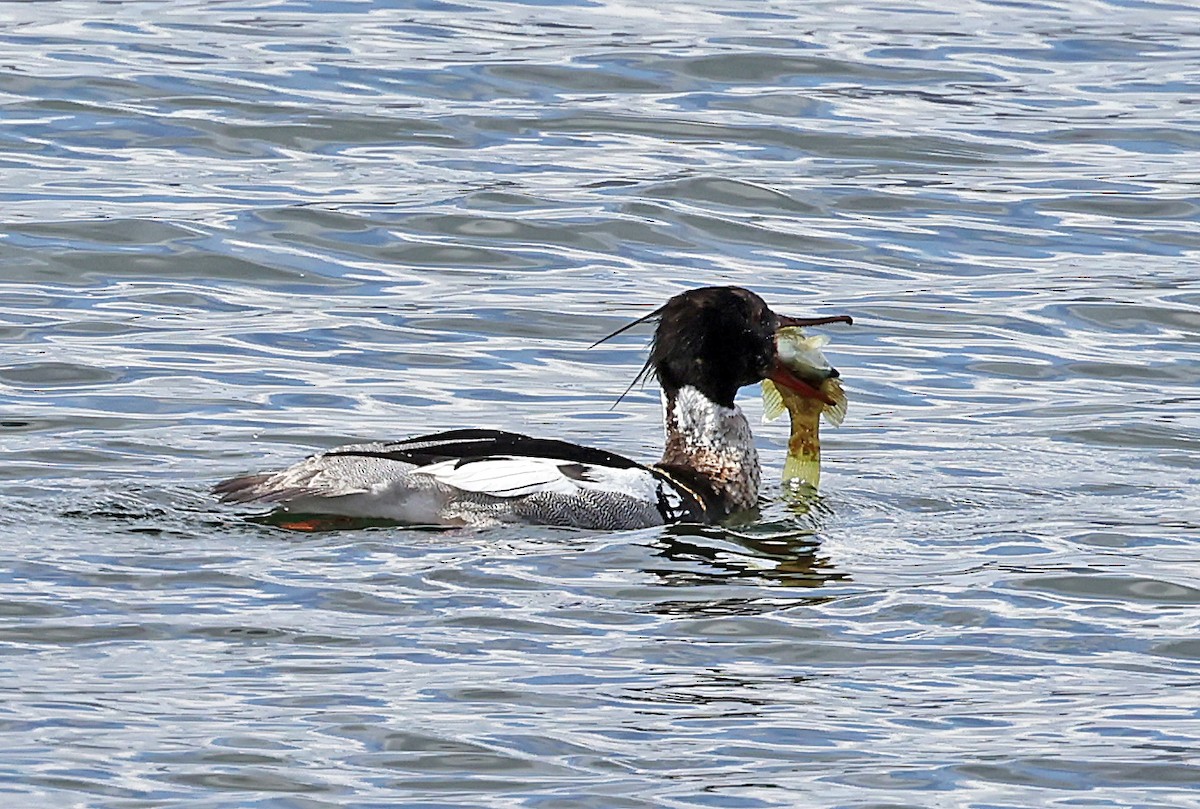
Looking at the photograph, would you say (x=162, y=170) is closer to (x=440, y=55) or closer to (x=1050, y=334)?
(x=440, y=55)

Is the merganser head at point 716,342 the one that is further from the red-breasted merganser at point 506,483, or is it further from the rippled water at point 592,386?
the rippled water at point 592,386

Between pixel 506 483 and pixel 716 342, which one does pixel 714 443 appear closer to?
pixel 716 342

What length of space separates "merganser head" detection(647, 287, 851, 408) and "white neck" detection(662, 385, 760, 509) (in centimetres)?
A: 5

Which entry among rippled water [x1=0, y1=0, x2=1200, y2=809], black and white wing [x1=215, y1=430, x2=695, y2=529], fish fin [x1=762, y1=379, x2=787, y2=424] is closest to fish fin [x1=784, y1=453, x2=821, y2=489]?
rippled water [x1=0, y1=0, x2=1200, y2=809]

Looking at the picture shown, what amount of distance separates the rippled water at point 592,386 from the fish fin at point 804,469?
0.16m

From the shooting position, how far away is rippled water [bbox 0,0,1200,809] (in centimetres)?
790

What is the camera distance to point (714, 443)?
37.6 feet

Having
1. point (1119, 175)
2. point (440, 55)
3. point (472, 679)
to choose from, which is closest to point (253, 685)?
point (472, 679)

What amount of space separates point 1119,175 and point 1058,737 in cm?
1132

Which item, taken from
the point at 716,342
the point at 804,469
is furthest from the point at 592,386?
the point at 716,342

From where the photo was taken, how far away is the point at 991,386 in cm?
1385

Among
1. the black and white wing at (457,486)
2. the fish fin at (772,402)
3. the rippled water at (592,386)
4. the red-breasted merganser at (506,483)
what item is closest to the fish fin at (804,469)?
the rippled water at (592,386)

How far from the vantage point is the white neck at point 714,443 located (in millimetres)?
11438

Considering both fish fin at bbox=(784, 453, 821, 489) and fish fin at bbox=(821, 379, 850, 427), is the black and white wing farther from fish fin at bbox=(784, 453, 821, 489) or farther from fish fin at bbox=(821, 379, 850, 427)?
fish fin at bbox=(821, 379, 850, 427)
